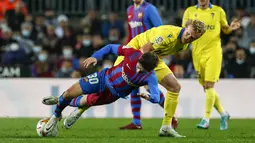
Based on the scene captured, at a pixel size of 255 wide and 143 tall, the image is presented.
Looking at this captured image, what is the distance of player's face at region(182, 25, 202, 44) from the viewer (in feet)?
37.2

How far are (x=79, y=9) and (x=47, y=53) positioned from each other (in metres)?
2.17

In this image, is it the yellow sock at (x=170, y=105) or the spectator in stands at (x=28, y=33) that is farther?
the spectator in stands at (x=28, y=33)

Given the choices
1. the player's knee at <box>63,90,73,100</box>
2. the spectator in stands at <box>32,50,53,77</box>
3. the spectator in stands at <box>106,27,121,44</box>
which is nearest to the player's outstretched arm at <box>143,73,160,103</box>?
the player's knee at <box>63,90,73,100</box>

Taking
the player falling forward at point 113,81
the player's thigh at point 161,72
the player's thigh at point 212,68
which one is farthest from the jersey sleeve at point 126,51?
the player's thigh at point 212,68

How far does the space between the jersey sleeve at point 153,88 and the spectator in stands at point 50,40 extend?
37.4ft

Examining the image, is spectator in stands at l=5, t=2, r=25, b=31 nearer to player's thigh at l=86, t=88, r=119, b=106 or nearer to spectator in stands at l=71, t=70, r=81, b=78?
spectator in stands at l=71, t=70, r=81, b=78

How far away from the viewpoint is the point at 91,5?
912 inches

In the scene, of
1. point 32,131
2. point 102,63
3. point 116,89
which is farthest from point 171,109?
point 102,63

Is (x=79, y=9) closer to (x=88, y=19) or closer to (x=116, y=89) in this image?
(x=88, y=19)

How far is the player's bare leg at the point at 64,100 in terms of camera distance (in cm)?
1121

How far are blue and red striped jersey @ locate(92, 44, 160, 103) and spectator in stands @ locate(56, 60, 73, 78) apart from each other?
8.81 m

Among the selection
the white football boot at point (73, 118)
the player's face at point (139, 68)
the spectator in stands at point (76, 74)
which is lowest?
the spectator in stands at point (76, 74)

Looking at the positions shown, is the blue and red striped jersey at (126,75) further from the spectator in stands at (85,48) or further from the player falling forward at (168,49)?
the spectator in stands at (85,48)

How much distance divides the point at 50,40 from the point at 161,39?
11.1 m
